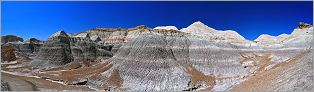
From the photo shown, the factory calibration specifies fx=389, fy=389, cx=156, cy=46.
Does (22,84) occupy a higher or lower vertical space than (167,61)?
lower

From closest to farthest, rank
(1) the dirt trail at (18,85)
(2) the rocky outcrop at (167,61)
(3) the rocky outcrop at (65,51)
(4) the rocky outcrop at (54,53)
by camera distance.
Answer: (1) the dirt trail at (18,85)
(2) the rocky outcrop at (167,61)
(4) the rocky outcrop at (54,53)
(3) the rocky outcrop at (65,51)

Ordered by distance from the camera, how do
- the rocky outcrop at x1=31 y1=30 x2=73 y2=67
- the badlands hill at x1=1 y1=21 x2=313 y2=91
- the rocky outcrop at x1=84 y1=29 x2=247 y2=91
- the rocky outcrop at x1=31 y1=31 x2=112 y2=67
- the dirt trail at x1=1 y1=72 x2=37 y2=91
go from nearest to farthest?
the dirt trail at x1=1 y1=72 x2=37 y2=91, the badlands hill at x1=1 y1=21 x2=313 y2=91, the rocky outcrop at x1=84 y1=29 x2=247 y2=91, the rocky outcrop at x1=31 y1=30 x2=73 y2=67, the rocky outcrop at x1=31 y1=31 x2=112 y2=67

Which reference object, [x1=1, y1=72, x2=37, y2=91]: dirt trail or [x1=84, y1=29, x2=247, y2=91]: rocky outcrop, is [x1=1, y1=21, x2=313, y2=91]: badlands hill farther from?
[x1=1, y1=72, x2=37, y2=91]: dirt trail

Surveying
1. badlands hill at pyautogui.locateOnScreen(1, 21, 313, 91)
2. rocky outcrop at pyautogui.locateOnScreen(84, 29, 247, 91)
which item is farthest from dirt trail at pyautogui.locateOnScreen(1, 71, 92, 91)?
rocky outcrop at pyautogui.locateOnScreen(84, 29, 247, 91)

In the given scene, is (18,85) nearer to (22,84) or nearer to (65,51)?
(22,84)

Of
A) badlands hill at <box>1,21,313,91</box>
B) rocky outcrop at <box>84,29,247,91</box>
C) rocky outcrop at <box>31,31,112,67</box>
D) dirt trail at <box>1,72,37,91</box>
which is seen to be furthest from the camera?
rocky outcrop at <box>31,31,112,67</box>

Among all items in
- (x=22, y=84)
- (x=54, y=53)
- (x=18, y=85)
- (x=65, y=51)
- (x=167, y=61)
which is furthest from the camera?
(x=65, y=51)

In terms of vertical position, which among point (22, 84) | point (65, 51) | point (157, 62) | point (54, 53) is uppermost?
point (65, 51)

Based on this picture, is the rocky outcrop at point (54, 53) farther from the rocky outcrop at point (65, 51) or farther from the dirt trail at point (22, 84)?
the dirt trail at point (22, 84)

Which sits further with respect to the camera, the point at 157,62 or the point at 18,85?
the point at 157,62

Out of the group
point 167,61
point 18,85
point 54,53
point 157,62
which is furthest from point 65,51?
point 18,85

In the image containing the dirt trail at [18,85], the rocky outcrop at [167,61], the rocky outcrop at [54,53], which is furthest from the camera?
the rocky outcrop at [54,53]

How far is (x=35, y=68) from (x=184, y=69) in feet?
75.7

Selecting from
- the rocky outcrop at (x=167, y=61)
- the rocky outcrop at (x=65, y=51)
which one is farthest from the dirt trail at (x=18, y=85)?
the rocky outcrop at (x=65, y=51)
